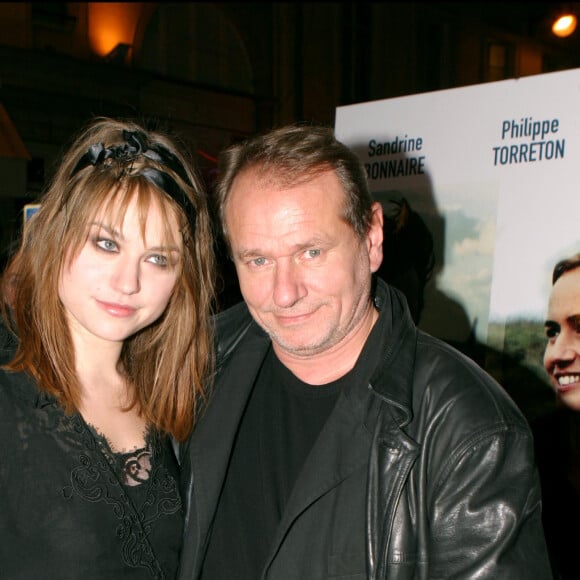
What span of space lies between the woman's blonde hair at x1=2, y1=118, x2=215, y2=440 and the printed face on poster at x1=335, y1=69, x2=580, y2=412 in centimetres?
108

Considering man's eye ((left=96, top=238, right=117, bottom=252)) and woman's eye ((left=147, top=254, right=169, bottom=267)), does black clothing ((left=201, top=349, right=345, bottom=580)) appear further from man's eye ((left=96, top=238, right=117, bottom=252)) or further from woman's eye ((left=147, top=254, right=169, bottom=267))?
man's eye ((left=96, top=238, right=117, bottom=252))

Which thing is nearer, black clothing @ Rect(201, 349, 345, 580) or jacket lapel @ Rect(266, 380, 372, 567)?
jacket lapel @ Rect(266, 380, 372, 567)

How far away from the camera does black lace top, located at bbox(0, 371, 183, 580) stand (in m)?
1.66

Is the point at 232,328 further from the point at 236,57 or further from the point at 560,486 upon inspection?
the point at 236,57

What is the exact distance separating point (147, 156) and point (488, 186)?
1310 mm

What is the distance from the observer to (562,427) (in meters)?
2.57

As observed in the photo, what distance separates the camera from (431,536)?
1.60m

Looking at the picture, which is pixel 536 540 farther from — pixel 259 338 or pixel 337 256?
pixel 259 338

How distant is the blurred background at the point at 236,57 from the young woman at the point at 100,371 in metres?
6.14

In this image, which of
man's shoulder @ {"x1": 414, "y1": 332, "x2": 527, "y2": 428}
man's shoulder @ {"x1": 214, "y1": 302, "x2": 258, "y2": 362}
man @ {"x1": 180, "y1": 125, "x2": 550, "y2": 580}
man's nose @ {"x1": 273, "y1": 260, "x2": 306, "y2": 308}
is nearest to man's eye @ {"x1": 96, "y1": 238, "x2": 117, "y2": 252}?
man @ {"x1": 180, "y1": 125, "x2": 550, "y2": 580}

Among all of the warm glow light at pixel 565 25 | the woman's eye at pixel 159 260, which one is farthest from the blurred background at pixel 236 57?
the woman's eye at pixel 159 260

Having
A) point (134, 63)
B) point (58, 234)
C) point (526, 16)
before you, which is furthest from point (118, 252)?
point (526, 16)

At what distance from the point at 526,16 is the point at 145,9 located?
8.28 meters

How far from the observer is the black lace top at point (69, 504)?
1662 millimetres
